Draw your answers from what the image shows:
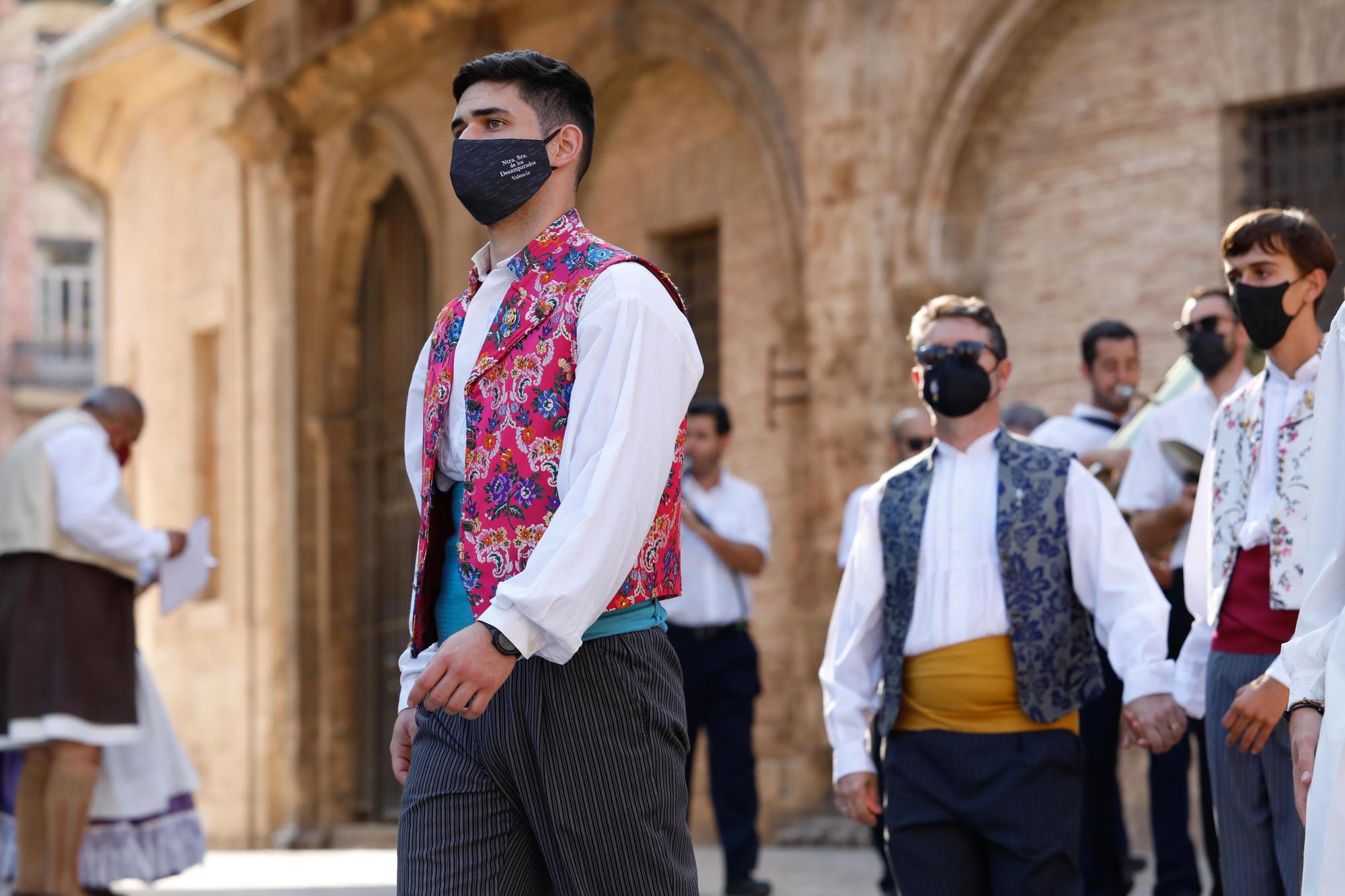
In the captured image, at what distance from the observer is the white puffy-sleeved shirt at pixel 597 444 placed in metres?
3.28

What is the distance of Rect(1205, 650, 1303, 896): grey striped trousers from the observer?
4.66m

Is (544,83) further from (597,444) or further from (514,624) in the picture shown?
(514,624)

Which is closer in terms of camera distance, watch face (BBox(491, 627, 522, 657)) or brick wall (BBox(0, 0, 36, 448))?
watch face (BBox(491, 627, 522, 657))

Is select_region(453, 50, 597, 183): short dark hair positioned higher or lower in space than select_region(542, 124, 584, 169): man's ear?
higher

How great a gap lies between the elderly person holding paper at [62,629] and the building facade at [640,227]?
4.60m

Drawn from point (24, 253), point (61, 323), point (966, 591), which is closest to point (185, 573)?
point (966, 591)

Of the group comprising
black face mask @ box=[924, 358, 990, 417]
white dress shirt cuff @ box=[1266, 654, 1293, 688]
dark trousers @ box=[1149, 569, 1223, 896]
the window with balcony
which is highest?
the window with balcony

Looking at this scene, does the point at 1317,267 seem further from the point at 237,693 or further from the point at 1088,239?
the point at 237,693

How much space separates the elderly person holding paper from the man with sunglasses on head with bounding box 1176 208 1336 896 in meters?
5.14

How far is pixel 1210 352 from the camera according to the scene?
23.0ft

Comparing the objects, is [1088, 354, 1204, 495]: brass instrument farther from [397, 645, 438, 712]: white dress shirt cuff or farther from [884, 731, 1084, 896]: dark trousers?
[397, 645, 438, 712]: white dress shirt cuff

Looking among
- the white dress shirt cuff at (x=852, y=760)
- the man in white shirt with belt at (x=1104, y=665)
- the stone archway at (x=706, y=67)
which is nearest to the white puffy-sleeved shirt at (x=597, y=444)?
the white dress shirt cuff at (x=852, y=760)

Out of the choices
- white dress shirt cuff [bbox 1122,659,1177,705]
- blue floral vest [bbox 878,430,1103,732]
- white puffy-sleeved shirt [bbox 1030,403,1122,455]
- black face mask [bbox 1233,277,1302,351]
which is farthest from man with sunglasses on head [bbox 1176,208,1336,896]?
white puffy-sleeved shirt [bbox 1030,403,1122,455]

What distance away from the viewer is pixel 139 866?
363 inches
